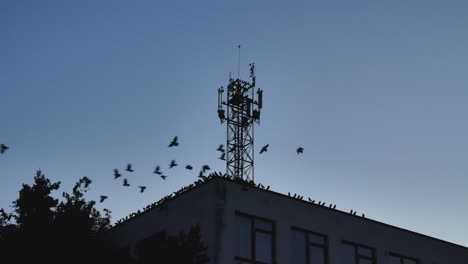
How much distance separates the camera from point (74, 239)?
29062mm

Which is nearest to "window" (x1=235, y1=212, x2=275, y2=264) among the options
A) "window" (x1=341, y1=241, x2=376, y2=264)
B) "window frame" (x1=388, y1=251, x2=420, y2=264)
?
"window" (x1=341, y1=241, x2=376, y2=264)

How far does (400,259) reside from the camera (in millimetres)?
31016

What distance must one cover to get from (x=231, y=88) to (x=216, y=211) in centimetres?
1489

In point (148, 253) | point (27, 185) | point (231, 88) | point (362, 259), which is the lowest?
point (148, 253)

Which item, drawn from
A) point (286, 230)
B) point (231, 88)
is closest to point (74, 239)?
point (286, 230)

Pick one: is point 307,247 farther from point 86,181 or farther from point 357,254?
point 86,181

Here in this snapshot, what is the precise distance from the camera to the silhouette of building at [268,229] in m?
25.2

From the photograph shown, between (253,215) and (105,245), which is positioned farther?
(105,245)

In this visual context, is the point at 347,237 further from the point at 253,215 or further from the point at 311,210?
the point at 253,215

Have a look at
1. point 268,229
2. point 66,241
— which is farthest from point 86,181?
point 268,229

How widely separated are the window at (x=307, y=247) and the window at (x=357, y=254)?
1.12 meters

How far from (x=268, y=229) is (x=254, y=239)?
881mm

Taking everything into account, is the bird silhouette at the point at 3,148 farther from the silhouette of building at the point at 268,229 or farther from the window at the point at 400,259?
the window at the point at 400,259

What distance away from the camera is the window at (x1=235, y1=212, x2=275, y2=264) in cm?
2552
